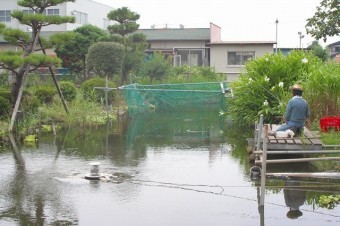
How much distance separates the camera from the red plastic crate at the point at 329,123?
40.6 feet

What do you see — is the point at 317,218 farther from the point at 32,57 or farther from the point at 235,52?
the point at 235,52

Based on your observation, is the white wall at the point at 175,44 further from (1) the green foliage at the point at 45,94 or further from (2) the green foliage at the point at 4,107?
(2) the green foliage at the point at 4,107

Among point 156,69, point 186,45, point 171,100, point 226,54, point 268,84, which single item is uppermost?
point 186,45

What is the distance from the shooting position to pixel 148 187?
9.48 meters

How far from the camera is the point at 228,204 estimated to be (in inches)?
328

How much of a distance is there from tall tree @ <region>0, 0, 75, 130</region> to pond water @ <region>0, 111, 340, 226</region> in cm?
259

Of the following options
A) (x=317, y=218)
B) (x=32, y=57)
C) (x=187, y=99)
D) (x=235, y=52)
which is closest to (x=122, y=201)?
(x=317, y=218)

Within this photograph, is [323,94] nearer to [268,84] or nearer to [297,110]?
[297,110]

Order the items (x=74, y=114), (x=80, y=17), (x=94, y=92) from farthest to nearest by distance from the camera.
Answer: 1. (x=80, y=17)
2. (x=94, y=92)
3. (x=74, y=114)

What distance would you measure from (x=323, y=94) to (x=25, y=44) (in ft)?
31.0

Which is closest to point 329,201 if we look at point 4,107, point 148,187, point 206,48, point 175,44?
point 148,187

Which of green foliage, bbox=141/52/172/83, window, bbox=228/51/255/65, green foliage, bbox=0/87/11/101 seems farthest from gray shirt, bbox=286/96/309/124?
window, bbox=228/51/255/65

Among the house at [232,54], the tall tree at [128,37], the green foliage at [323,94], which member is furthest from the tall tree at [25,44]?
the house at [232,54]

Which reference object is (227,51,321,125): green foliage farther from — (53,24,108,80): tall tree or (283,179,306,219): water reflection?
(53,24,108,80): tall tree
